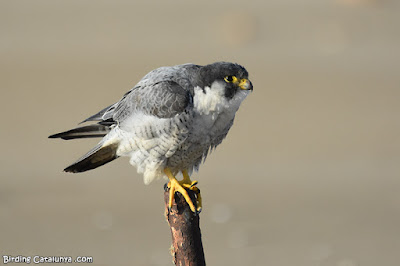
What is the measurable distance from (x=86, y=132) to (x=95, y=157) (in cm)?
22

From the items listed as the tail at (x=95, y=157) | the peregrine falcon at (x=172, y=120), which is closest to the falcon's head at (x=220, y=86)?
the peregrine falcon at (x=172, y=120)

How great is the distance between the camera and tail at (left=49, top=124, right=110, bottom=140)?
18.3ft

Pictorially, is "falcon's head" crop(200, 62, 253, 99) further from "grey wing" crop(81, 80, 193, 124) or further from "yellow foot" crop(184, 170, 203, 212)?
"yellow foot" crop(184, 170, 203, 212)

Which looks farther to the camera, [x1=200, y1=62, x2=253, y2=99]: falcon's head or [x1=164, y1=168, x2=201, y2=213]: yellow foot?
[x1=164, y1=168, x2=201, y2=213]: yellow foot

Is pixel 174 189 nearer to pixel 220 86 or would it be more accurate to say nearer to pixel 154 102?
pixel 154 102

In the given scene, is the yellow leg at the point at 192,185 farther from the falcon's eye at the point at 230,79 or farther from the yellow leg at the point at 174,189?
the falcon's eye at the point at 230,79

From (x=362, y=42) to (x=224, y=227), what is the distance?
7.73 m

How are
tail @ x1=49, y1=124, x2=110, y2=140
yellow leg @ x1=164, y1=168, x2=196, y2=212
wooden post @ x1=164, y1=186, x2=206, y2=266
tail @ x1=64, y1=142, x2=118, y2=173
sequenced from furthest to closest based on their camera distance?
tail @ x1=64, y1=142, x2=118, y2=173
tail @ x1=49, y1=124, x2=110, y2=140
yellow leg @ x1=164, y1=168, x2=196, y2=212
wooden post @ x1=164, y1=186, x2=206, y2=266

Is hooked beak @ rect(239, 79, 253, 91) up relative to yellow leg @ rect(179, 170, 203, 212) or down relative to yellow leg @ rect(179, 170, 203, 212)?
up

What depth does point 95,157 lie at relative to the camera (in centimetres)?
581

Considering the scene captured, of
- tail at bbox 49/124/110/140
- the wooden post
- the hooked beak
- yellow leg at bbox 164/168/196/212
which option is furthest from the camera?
tail at bbox 49/124/110/140

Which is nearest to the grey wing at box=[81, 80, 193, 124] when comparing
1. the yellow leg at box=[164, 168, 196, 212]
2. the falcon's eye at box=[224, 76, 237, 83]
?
the falcon's eye at box=[224, 76, 237, 83]

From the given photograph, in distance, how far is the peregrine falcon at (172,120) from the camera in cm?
521

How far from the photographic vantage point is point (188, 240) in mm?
5281
